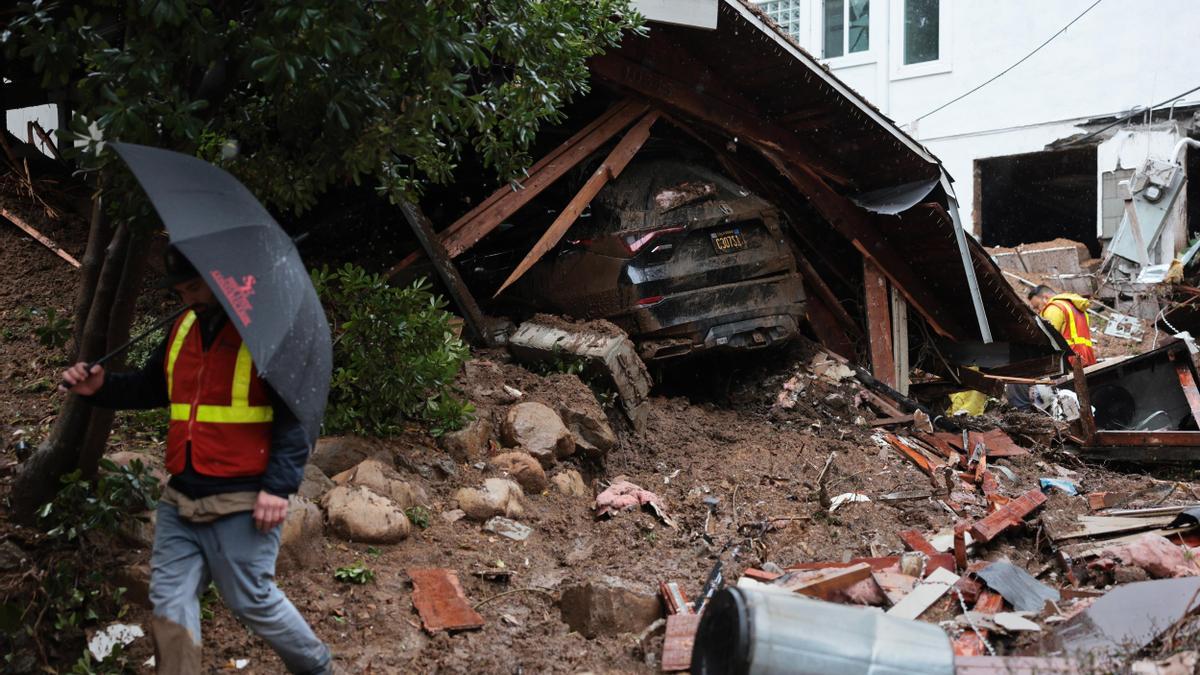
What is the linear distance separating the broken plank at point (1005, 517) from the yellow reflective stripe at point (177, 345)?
4.54 metres

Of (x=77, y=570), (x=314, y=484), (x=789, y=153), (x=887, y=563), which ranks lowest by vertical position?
(x=887, y=563)

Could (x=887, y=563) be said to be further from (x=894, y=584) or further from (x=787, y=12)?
(x=787, y=12)

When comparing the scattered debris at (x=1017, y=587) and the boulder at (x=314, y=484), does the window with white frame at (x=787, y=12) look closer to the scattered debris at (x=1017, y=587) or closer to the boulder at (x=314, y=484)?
the scattered debris at (x=1017, y=587)

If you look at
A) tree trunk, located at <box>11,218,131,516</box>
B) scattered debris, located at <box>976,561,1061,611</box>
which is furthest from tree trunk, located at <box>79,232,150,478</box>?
scattered debris, located at <box>976,561,1061,611</box>

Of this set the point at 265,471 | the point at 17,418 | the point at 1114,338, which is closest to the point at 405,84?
the point at 265,471

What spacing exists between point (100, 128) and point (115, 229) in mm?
1203

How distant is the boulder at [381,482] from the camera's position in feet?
17.3

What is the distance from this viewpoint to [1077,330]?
11.2 m

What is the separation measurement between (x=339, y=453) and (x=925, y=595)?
3.21 metres

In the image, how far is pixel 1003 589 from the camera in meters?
4.79

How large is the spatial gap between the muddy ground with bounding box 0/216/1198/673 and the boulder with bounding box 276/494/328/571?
0.05 metres

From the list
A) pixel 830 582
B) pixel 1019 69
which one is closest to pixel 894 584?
pixel 830 582

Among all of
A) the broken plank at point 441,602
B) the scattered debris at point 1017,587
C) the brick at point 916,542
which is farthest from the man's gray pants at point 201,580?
the brick at point 916,542

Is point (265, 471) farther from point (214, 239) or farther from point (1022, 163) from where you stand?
point (1022, 163)
